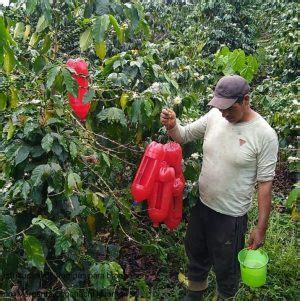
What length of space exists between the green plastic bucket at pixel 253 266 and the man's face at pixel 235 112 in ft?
2.57

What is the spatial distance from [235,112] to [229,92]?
125 millimetres

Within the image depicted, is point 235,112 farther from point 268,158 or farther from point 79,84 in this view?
point 79,84

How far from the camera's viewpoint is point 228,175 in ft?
8.27

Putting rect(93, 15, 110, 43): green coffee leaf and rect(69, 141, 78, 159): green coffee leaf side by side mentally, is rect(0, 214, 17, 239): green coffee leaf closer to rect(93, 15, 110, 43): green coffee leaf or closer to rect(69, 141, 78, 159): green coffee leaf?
rect(69, 141, 78, 159): green coffee leaf

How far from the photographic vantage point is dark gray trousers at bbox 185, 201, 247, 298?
2.61 metres

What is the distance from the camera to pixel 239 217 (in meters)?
2.60

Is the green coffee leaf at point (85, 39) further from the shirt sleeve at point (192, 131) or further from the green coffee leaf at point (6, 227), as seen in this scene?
the green coffee leaf at point (6, 227)

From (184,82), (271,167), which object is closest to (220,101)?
(271,167)

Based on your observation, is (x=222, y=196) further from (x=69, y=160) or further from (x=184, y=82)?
(x=184, y=82)

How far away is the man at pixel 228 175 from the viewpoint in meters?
2.39

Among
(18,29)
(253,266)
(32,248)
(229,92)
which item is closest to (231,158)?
(229,92)

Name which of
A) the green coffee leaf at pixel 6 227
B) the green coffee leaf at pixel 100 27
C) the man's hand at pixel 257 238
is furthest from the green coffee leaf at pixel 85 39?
the man's hand at pixel 257 238

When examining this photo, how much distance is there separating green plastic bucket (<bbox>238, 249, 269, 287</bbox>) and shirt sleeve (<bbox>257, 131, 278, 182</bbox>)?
0.47 meters

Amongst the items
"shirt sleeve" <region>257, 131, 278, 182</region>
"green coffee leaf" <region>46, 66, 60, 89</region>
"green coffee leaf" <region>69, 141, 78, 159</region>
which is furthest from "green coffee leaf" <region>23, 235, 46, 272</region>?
"shirt sleeve" <region>257, 131, 278, 182</region>
